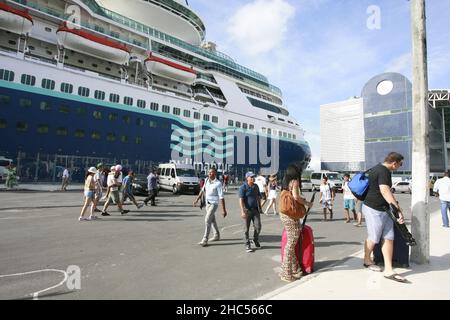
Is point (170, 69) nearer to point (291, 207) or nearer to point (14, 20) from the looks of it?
point (14, 20)

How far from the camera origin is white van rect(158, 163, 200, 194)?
1909 centimetres

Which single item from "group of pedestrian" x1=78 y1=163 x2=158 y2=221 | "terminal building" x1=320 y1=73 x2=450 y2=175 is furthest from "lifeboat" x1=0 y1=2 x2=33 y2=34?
A: "terminal building" x1=320 y1=73 x2=450 y2=175

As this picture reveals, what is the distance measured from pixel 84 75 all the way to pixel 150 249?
2307 cm

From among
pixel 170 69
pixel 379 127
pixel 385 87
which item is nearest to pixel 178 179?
pixel 170 69

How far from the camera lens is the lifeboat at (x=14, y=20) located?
68.6ft

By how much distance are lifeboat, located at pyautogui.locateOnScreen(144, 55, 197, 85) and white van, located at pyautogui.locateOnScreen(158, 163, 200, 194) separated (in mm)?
12873

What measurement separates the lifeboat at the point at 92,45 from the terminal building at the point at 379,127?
2063 inches

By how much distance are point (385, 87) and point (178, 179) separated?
2349 inches

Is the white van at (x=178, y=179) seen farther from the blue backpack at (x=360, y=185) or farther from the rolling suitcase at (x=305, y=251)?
the blue backpack at (x=360, y=185)

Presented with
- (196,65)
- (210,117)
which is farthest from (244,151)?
(196,65)

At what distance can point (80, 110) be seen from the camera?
23.2 metres

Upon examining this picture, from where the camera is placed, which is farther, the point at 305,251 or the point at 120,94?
the point at 120,94

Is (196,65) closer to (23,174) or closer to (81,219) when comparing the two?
(23,174)

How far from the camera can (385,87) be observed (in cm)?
6191
